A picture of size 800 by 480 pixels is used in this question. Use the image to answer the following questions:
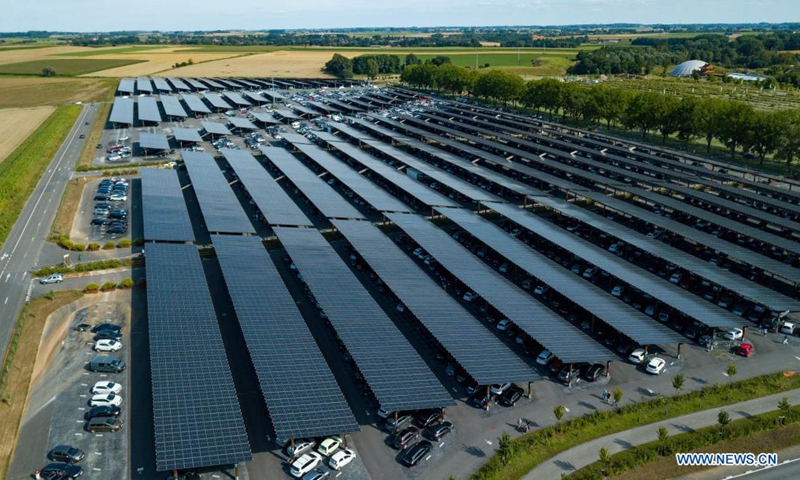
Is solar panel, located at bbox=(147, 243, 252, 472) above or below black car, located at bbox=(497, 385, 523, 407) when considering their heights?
above

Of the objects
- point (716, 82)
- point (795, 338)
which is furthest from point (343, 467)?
point (716, 82)

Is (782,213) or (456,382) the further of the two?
(782,213)

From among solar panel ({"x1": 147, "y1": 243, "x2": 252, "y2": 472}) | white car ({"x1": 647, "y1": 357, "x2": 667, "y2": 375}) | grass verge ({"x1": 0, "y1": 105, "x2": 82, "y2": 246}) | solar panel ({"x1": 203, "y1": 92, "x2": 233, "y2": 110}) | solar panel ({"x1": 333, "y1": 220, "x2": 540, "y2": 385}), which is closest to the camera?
solar panel ({"x1": 147, "y1": 243, "x2": 252, "y2": 472})

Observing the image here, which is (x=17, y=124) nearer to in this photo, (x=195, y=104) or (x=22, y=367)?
(x=195, y=104)

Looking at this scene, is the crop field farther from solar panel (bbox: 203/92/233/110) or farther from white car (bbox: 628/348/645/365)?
white car (bbox: 628/348/645/365)

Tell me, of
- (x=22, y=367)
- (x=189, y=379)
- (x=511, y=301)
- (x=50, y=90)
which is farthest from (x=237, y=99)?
(x=189, y=379)

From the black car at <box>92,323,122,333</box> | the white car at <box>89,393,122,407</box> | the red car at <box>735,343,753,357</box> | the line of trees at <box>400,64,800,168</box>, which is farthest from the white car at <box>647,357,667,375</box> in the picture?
the line of trees at <box>400,64,800,168</box>

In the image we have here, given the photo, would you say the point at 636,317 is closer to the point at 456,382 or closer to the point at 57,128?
the point at 456,382
